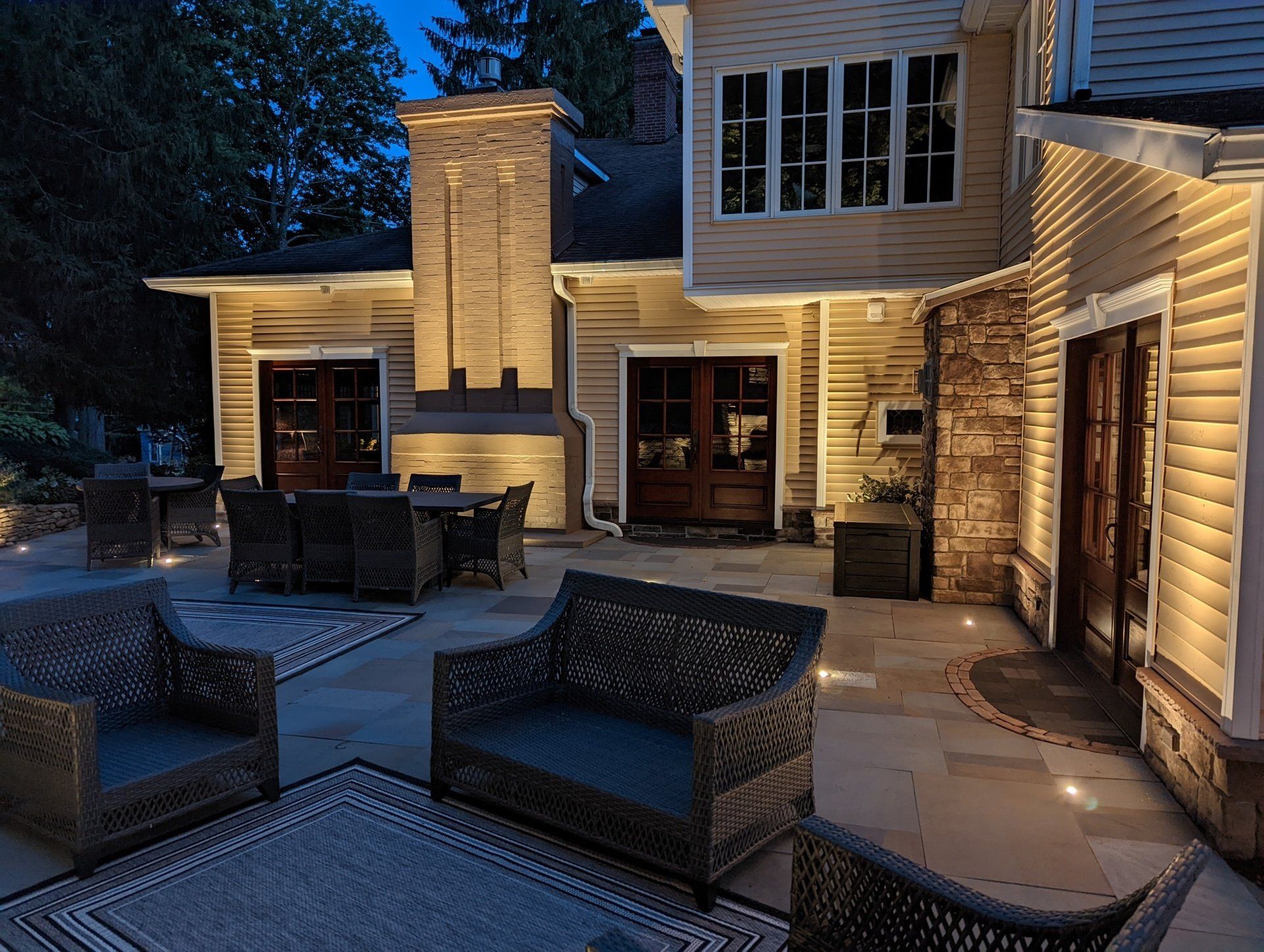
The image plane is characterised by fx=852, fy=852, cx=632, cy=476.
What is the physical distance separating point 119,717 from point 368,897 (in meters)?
1.33

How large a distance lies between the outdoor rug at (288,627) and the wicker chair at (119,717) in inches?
58.7

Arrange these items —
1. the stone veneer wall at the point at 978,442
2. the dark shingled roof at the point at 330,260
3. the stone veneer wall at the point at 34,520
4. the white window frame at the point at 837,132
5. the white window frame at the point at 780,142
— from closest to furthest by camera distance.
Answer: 1. the stone veneer wall at the point at 978,442
2. the white window frame at the point at 837,132
3. the white window frame at the point at 780,142
4. the stone veneer wall at the point at 34,520
5. the dark shingled roof at the point at 330,260

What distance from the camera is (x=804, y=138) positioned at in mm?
8125

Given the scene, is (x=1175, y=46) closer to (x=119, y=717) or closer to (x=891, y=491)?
(x=891, y=491)

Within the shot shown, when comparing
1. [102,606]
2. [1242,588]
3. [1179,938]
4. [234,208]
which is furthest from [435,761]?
[234,208]

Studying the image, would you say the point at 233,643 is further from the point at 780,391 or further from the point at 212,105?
the point at 212,105

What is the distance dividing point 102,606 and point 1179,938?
3.68 metres

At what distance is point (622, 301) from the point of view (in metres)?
9.92

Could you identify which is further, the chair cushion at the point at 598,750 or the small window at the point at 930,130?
the small window at the point at 930,130

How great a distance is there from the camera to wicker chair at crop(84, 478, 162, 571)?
7719 millimetres

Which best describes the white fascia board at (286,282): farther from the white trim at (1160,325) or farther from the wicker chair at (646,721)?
the wicker chair at (646,721)

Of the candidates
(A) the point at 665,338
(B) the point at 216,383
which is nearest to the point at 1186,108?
(A) the point at 665,338

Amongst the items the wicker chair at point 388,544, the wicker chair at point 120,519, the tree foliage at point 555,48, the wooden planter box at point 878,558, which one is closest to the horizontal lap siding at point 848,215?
the wooden planter box at point 878,558

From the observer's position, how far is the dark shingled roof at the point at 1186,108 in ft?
9.75
